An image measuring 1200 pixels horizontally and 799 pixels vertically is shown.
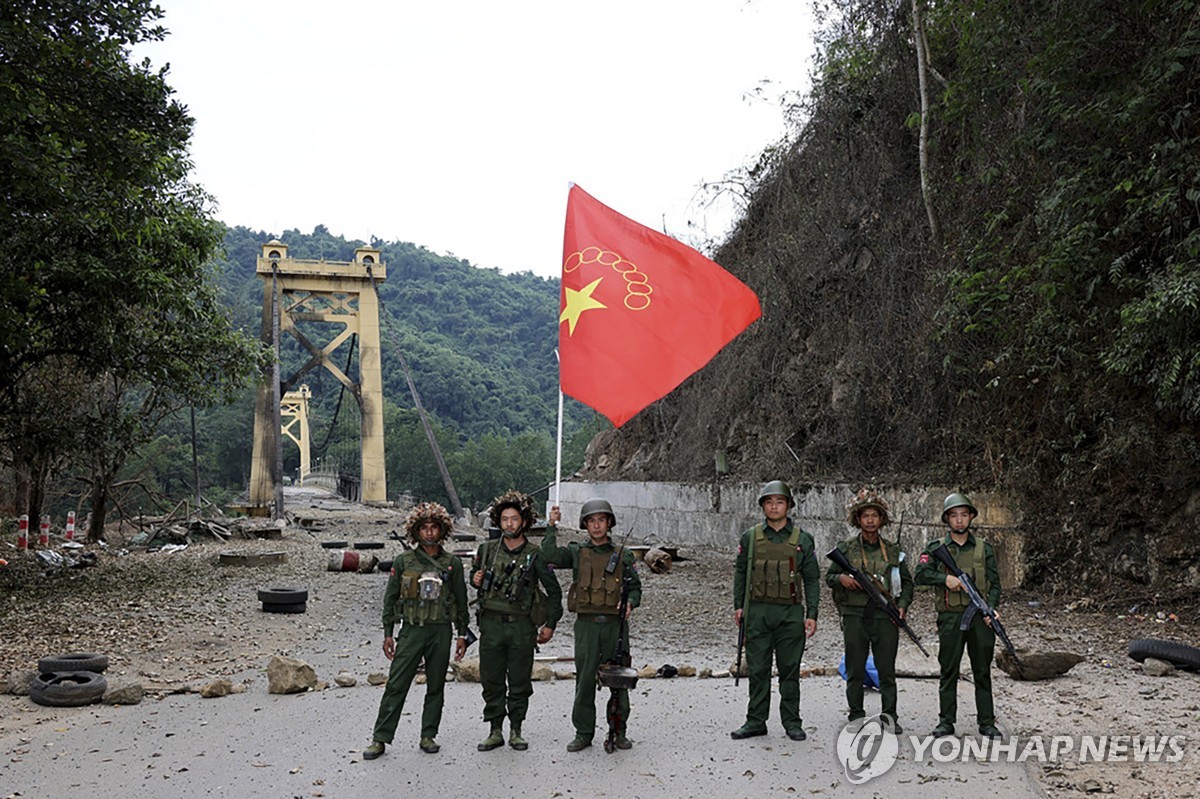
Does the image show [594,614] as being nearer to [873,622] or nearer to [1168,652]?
[873,622]

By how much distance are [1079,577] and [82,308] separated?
11.7 meters

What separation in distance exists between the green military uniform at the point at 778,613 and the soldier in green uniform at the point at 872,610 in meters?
0.22

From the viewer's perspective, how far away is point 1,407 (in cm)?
1198

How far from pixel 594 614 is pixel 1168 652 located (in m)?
4.43

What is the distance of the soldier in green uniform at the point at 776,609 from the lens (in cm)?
510

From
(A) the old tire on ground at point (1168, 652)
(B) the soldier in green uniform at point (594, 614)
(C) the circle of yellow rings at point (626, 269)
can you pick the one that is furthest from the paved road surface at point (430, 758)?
(C) the circle of yellow rings at point (626, 269)

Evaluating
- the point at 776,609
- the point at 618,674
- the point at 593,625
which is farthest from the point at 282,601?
the point at 776,609

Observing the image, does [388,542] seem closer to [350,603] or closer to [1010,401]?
[350,603]

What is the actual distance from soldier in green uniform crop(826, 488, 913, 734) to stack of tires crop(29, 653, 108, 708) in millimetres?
4672

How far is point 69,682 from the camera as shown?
5.99m

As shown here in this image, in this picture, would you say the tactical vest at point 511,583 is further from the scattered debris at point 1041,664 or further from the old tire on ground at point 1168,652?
the old tire on ground at point 1168,652

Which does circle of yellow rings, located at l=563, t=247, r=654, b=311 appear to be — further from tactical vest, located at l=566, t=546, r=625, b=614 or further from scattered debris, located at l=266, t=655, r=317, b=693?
scattered debris, located at l=266, t=655, r=317, b=693

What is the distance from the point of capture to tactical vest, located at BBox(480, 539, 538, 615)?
193 inches

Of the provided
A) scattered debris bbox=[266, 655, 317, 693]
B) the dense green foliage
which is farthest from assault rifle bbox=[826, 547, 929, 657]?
the dense green foliage
